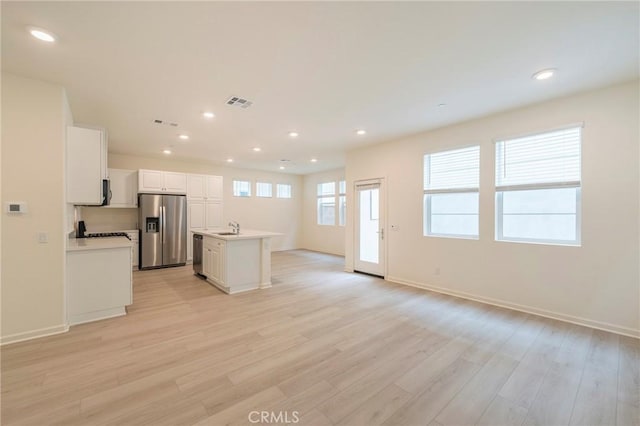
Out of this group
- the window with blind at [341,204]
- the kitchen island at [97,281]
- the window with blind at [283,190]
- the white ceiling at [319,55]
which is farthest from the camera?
the window with blind at [283,190]

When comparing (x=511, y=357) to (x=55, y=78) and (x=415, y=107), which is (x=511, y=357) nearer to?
(x=415, y=107)

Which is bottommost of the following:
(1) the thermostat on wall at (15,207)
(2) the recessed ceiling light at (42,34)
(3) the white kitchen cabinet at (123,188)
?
(1) the thermostat on wall at (15,207)

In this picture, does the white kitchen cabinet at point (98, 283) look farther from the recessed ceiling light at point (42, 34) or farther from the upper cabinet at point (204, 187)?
the upper cabinet at point (204, 187)

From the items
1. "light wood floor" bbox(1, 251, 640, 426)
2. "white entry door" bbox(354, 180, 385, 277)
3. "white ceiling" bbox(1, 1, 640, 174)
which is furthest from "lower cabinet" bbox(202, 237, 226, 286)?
"white entry door" bbox(354, 180, 385, 277)

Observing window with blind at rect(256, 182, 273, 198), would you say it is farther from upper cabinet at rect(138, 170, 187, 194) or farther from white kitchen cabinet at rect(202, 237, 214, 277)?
white kitchen cabinet at rect(202, 237, 214, 277)

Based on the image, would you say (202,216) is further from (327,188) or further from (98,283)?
(327,188)

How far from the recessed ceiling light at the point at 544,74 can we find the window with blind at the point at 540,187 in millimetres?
984

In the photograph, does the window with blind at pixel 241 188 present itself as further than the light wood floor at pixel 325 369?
Yes

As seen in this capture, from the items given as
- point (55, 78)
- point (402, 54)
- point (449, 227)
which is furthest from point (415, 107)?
A: point (55, 78)

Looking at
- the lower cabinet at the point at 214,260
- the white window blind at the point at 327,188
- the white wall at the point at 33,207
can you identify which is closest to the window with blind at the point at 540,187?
the lower cabinet at the point at 214,260

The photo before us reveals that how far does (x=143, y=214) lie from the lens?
6203mm

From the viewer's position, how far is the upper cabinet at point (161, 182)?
6324 mm

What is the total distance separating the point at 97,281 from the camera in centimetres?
338

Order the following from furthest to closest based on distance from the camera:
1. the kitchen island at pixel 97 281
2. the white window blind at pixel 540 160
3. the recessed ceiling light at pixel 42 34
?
the white window blind at pixel 540 160 → the kitchen island at pixel 97 281 → the recessed ceiling light at pixel 42 34
